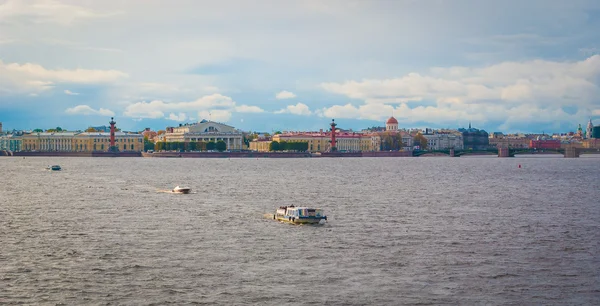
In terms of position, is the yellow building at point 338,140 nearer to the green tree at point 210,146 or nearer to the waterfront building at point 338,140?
the waterfront building at point 338,140

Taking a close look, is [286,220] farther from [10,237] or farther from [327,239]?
[10,237]

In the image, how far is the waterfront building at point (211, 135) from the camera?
5468 inches

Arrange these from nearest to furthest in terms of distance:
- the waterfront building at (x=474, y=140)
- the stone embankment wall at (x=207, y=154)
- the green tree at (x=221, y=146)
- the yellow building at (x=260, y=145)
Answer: the stone embankment wall at (x=207, y=154) → the green tree at (x=221, y=146) → the yellow building at (x=260, y=145) → the waterfront building at (x=474, y=140)

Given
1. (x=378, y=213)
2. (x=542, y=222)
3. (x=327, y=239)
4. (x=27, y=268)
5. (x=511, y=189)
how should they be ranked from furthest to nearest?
(x=511, y=189)
(x=378, y=213)
(x=542, y=222)
(x=327, y=239)
(x=27, y=268)

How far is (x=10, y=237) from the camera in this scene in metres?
23.0

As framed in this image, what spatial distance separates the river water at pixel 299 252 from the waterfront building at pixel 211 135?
103m

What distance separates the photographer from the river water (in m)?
16.0

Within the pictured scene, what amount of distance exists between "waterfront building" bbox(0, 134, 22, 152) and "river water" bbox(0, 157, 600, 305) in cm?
12166

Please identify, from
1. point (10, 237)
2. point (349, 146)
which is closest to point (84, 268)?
point (10, 237)

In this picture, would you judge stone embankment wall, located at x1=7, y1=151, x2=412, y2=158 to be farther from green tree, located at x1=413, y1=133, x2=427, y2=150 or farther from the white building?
the white building

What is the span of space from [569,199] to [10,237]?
75.5 ft

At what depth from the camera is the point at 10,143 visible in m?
154

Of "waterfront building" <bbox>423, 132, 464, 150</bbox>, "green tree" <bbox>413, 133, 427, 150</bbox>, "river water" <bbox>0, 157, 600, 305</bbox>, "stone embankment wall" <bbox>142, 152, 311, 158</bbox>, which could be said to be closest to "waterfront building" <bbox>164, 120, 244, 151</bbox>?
"stone embankment wall" <bbox>142, 152, 311, 158</bbox>

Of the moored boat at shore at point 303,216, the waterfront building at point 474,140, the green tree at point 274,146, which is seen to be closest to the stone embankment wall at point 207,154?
the green tree at point 274,146
